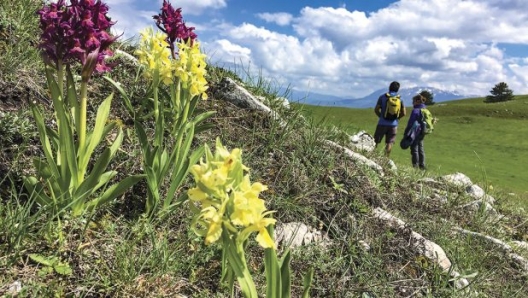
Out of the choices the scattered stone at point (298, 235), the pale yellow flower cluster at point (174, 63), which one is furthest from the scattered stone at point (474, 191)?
the pale yellow flower cluster at point (174, 63)

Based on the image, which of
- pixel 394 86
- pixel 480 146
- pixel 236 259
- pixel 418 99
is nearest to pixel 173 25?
pixel 236 259

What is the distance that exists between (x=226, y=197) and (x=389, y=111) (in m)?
9.36

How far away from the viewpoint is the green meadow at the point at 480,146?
1609 centimetres

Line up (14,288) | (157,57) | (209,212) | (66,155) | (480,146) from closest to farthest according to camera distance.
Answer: (209,212)
(14,288)
(66,155)
(157,57)
(480,146)

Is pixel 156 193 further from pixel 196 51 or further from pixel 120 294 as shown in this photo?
pixel 196 51

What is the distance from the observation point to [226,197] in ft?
5.76

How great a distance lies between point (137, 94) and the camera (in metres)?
5.09

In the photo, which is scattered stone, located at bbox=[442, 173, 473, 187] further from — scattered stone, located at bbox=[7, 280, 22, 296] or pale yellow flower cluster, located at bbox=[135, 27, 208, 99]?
scattered stone, located at bbox=[7, 280, 22, 296]

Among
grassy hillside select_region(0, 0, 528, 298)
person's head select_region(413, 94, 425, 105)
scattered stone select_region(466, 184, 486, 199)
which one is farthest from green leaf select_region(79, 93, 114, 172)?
person's head select_region(413, 94, 425, 105)

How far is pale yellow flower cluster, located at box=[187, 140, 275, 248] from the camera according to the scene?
1.72 metres

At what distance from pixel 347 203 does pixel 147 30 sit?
270 cm

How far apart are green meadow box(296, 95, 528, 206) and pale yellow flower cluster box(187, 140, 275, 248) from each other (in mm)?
4495

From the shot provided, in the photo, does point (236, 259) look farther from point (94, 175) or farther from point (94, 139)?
point (94, 139)

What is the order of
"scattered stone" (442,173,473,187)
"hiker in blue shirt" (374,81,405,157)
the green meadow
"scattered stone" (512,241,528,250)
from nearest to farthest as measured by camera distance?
"scattered stone" (512,241,528,250) → "scattered stone" (442,173,473,187) → "hiker in blue shirt" (374,81,405,157) → the green meadow
